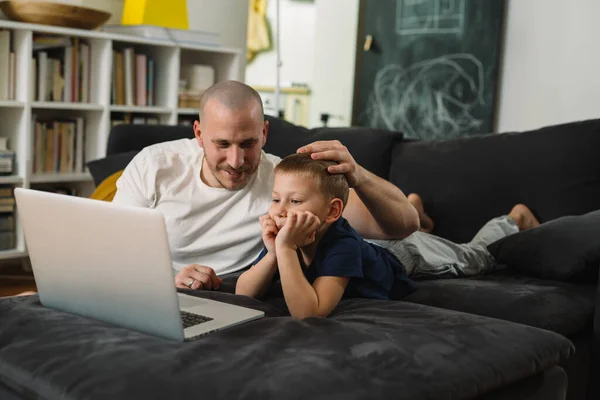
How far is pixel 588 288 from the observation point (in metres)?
2.16

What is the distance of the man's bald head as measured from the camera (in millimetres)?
2064

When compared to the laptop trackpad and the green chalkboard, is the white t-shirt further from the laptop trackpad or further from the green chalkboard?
the green chalkboard

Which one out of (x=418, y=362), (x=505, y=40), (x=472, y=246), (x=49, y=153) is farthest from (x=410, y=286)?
(x=505, y=40)

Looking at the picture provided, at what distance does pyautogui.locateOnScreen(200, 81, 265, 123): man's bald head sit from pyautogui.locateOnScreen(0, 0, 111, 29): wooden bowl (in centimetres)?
193

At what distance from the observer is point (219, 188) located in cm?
221

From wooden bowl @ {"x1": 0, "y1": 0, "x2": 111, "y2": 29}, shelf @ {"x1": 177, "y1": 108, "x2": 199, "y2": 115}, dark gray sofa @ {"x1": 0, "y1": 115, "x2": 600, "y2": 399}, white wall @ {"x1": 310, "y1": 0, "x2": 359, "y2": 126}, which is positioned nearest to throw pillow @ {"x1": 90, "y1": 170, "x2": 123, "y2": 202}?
dark gray sofa @ {"x1": 0, "y1": 115, "x2": 600, "y2": 399}

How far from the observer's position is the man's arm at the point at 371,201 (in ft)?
5.66

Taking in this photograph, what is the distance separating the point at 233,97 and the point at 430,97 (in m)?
3.13

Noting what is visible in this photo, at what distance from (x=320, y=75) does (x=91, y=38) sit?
8.00ft

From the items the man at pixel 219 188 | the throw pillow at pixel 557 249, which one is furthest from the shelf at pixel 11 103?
the throw pillow at pixel 557 249

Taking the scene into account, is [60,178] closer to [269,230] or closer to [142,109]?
[142,109]

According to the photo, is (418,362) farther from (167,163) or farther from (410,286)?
(167,163)

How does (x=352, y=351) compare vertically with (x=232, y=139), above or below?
below

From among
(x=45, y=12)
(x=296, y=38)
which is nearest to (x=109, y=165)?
(x=45, y=12)
